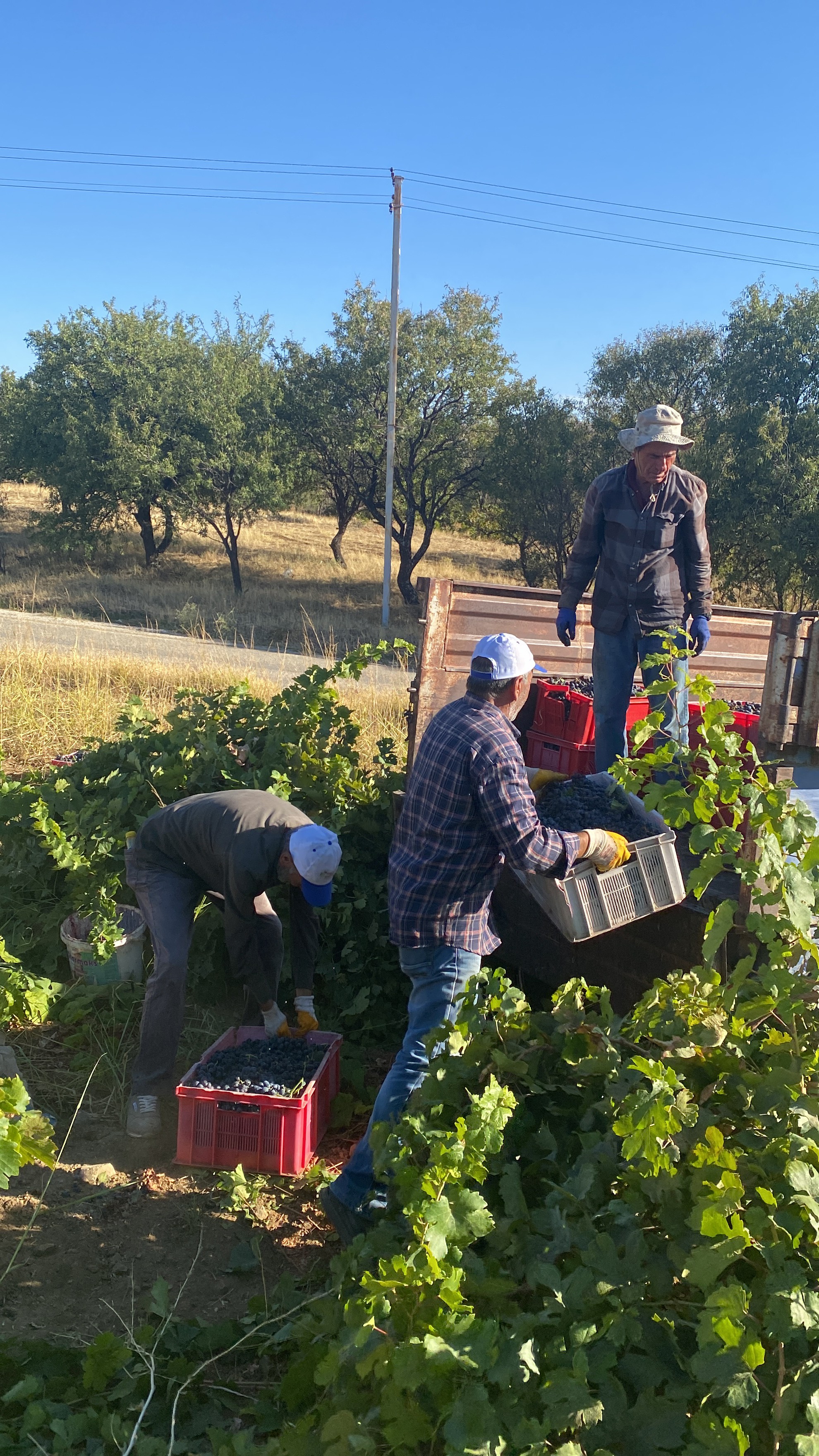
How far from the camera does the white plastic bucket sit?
17.0ft

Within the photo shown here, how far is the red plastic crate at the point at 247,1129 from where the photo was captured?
3910 millimetres

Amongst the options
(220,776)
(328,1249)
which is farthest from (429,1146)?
(220,776)

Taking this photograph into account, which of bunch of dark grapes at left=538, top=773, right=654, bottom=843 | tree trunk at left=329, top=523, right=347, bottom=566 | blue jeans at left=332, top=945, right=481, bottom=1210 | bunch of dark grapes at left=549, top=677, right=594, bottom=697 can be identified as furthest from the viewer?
tree trunk at left=329, top=523, right=347, bottom=566

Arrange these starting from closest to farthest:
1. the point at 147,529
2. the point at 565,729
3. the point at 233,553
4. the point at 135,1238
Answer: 1. the point at 135,1238
2. the point at 565,729
3. the point at 233,553
4. the point at 147,529

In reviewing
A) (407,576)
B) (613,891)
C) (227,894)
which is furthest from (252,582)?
(613,891)

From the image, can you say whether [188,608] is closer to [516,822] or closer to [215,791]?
[215,791]

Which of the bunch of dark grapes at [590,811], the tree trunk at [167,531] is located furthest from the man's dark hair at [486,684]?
the tree trunk at [167,531]

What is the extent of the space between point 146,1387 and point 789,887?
219 centimetres

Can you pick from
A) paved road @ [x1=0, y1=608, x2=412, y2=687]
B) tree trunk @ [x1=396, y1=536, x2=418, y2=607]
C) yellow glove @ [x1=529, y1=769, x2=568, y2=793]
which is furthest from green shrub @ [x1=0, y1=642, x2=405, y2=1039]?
tree trunk @ [x1=396, y1=536, x2=418, y2=607]

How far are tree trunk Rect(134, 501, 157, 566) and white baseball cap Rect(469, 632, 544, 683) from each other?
88.6ft

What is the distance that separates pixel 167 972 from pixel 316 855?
96 cm

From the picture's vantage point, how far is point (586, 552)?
501 cm

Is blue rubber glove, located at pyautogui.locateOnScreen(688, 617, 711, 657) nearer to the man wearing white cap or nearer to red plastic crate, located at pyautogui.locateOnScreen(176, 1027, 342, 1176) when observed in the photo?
the man wearing white cap

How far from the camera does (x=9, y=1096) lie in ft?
6.91
